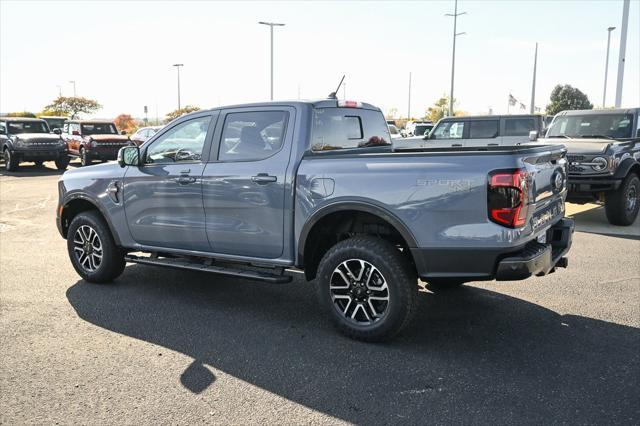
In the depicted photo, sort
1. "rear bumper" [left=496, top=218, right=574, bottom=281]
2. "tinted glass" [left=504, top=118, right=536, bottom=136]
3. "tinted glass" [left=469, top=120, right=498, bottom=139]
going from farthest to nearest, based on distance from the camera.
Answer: "tinted glass" [left=469, top=120, right=498, bottom=139]
"tinted glass" [left=504, top=118, right=536, bottom=136]
"rear bumper" [left=496, top=218, right=574, bottom=281]

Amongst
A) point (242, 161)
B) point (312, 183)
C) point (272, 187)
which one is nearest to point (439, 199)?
point (312, 183)

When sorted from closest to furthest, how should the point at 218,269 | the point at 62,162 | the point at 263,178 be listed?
the point at 263,178 < the point at 218,269 < the point at 62,162

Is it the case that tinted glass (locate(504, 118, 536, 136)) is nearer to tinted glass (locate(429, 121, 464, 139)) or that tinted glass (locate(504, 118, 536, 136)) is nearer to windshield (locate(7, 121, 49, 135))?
tinted glass (locate(429, 121, 464, 139))

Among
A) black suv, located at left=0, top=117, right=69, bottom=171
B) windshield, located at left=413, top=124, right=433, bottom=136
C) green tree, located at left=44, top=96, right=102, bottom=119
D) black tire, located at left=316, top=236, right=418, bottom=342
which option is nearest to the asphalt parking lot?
black tire, located at left=316, top=236, right=418, bottom=342

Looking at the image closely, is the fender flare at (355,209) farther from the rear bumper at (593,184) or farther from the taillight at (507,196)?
the rear bumper at (593,184)

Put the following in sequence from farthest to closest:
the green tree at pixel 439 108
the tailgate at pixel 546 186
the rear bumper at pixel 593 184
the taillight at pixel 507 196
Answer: the green tree at pixel 439 108, the rear bumper at pixel 593 184, the tailgate at pixel 546 186, the taillight at pixel 507 196

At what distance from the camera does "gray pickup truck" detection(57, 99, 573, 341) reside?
3.80m

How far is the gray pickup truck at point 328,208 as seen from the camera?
380cm

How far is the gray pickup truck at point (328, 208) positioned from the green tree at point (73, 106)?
3124 inches

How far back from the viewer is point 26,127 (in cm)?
2100

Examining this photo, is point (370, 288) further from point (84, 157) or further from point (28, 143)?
point (84, 157)

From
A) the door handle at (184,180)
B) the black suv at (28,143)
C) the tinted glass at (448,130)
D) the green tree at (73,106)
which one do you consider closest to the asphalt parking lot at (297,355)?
the door handle at (184,180)

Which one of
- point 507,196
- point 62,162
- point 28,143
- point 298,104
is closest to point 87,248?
point 298,104

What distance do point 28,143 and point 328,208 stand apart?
63.3ft
